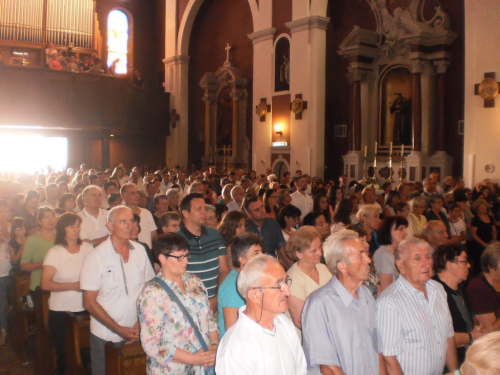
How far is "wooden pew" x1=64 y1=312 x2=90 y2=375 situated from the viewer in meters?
4.32

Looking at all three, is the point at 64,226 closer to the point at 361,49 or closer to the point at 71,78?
the point at 361,49

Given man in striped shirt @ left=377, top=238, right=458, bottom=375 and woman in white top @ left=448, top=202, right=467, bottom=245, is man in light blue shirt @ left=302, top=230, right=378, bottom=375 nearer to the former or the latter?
man in striped shirt @ left=377, top=238, right=458, bottom=375

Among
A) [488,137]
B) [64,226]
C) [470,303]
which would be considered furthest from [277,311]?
[488,137]

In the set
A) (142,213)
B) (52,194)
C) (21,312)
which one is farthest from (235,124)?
(21,312)

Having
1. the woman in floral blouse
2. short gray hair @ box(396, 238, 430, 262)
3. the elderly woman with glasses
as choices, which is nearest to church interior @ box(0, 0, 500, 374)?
the elderly woman with glasses

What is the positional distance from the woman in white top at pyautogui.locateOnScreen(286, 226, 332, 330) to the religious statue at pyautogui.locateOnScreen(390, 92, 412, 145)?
11.4m

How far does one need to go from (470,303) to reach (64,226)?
341cm

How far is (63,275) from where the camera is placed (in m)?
4.47

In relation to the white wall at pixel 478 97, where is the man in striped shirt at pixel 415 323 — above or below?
below

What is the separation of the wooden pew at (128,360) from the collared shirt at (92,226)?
263 cm

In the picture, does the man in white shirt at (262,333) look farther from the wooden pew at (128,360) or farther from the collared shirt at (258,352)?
the wooden pew at (128,360)

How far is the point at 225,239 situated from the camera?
4.84 m

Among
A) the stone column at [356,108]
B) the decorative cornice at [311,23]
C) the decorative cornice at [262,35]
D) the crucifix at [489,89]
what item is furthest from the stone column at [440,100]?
the decorative cornice at [262,35]

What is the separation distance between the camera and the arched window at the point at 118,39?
22712 millimetres
